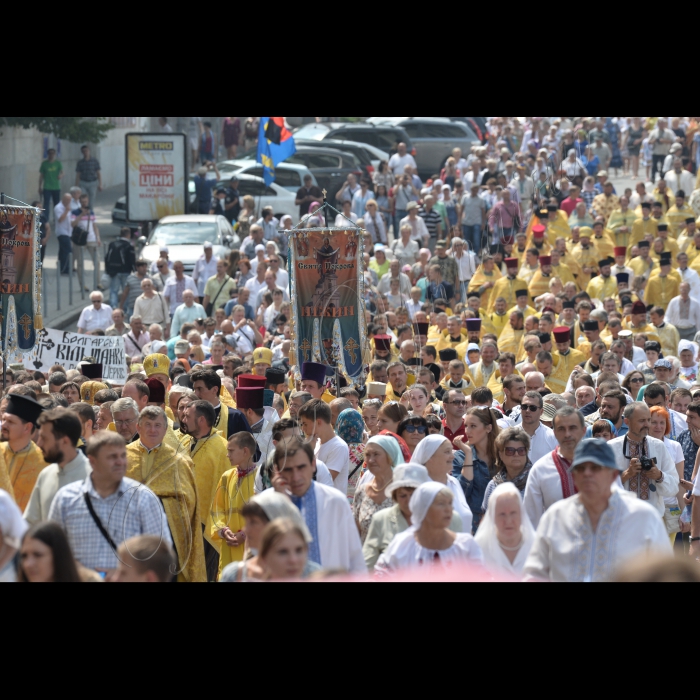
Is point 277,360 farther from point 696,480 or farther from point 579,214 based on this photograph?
point 579,214

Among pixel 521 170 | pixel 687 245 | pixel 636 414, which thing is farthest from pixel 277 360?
pixel 521 170

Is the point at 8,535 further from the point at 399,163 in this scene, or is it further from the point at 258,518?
the point at 399,163

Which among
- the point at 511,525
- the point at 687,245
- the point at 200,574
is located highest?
the point at 687,245

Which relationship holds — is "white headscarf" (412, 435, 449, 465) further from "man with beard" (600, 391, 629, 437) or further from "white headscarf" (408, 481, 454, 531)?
"man with beard" (600, 391, 629, 437)

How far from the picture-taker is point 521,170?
24594mm

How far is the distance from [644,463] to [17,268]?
5.27 meters

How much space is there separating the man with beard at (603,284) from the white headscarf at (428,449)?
11.9 meters

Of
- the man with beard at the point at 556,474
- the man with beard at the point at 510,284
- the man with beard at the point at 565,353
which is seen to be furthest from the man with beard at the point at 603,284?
the man with beard at the point at 556,474

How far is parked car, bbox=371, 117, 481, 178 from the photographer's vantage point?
32.2 m

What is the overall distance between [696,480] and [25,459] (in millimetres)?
4130

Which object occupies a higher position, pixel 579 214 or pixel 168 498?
pixel 579 214

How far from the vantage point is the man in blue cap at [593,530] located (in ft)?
18.7

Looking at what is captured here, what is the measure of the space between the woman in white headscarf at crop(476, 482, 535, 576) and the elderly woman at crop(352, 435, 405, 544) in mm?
1172
